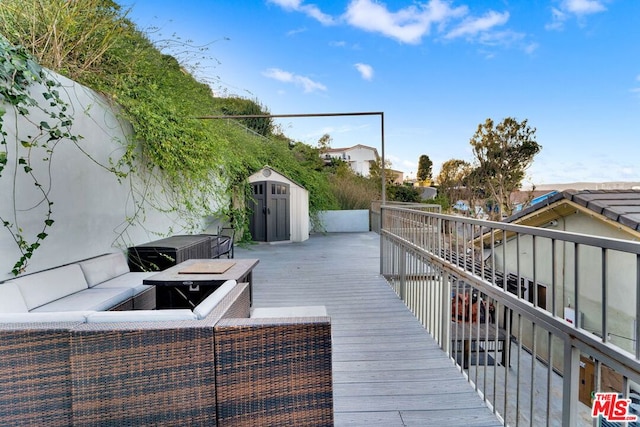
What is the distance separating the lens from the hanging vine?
2.77 m

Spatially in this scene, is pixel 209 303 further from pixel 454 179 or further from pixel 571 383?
pixel 454 179

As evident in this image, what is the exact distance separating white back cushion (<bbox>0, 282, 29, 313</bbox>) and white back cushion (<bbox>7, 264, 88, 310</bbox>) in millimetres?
54

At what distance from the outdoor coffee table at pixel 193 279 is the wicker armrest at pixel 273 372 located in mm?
1357

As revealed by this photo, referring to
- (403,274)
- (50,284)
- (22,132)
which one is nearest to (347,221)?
(403,274)

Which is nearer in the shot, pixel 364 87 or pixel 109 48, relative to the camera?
pixel 109 48

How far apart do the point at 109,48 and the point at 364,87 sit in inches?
394

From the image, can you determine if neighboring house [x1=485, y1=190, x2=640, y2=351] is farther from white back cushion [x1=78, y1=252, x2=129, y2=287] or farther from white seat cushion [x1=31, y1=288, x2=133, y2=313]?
white back cushion [x1=78, y1=252, x2=129, y2=287]

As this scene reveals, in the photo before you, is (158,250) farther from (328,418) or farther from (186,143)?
(328,418)

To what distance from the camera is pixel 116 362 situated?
142 cm

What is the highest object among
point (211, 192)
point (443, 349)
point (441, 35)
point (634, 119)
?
point (441, 35)

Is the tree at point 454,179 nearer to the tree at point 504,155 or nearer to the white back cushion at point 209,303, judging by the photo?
the tree at point 504,155

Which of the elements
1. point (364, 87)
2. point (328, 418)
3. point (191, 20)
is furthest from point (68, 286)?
point (364, 87)

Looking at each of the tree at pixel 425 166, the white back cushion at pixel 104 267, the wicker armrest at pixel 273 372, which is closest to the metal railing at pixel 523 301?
the wicker armrest at pixel 273 372

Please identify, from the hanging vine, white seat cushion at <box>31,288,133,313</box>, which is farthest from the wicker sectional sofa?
the hanging vine
